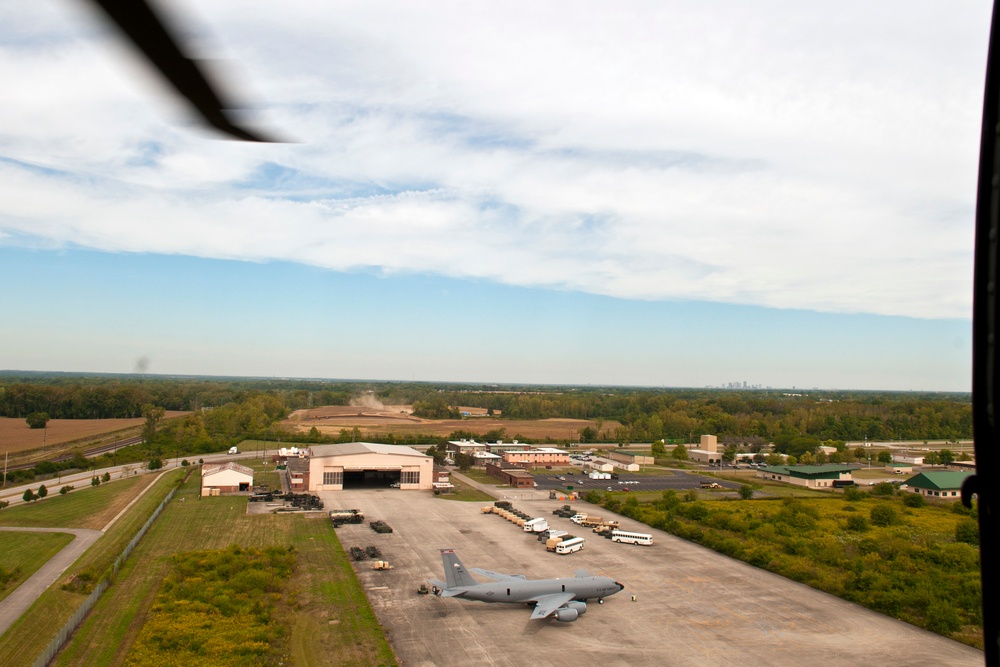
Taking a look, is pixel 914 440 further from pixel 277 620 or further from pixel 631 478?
pixel 277 620

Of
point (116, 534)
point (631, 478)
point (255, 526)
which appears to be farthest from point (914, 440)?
point (116, 534)

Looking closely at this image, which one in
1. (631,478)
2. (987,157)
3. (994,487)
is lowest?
(631,478)

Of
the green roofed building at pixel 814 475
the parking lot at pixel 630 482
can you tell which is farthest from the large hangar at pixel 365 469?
the green roofed building at pixel 814 475

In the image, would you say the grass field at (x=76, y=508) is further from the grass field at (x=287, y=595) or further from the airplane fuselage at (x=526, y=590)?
the airplane fuselage at (x=526, y=590)

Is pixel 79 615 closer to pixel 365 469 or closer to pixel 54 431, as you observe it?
pixel 365 469

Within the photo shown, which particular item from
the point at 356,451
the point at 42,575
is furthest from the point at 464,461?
the point at 42,575

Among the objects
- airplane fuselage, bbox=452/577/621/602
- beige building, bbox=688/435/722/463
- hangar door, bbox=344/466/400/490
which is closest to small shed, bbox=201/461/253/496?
hangar door, bbox=344/466/400/490
